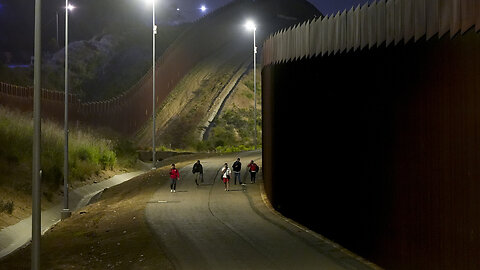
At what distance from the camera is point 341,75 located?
2017 cm

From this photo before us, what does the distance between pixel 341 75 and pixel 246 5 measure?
261ft

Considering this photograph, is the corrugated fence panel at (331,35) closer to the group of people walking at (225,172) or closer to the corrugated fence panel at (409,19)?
the corrugated fence panel at (409,19)

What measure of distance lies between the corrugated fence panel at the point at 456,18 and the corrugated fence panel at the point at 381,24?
3.69 m

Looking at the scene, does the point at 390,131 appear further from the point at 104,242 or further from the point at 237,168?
the point at 237,168

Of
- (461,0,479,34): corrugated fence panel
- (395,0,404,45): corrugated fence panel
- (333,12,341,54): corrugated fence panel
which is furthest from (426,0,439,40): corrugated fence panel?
(333,12,341,54): corrugated fence panel

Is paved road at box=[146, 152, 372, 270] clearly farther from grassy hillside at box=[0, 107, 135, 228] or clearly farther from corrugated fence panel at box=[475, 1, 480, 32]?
grassy hillside at box=[0, 107, 135, 228]

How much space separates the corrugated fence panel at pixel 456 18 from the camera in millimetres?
12820

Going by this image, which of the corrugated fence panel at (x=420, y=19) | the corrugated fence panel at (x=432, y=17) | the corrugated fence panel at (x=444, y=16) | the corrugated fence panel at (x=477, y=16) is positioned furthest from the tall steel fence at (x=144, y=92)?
the corrugated fence panel at (x=477, y=16)

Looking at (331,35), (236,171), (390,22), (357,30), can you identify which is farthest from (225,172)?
(390,22)

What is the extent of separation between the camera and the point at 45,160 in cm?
4509

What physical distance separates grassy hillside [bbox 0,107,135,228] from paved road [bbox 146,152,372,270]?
23.8 ft

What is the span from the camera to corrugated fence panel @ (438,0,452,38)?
13326mm

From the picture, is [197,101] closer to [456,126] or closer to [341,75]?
[341,75]

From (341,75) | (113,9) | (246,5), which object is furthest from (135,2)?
(341,75)
